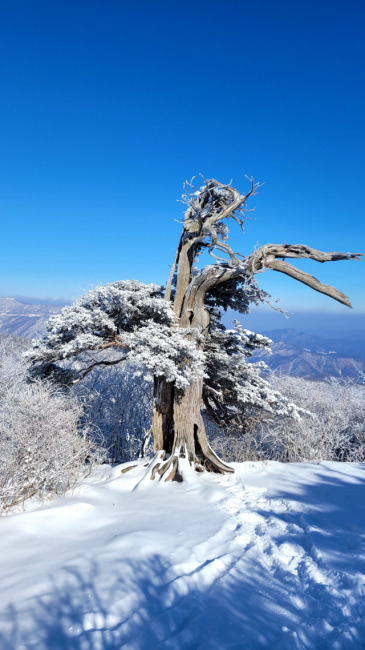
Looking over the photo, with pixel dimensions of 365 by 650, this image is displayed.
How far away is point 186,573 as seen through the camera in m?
3.26

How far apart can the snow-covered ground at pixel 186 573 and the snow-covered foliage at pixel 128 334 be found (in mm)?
2611

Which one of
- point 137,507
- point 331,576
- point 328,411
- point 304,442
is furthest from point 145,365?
point 328,411

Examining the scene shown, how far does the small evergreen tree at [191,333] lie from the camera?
7.16 metres

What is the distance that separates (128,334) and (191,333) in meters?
1.50

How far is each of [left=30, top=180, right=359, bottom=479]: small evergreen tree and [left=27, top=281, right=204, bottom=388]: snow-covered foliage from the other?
0.02 m

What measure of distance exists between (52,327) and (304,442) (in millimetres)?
9681

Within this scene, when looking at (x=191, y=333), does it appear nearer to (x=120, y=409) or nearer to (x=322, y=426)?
(x=322, y=426)

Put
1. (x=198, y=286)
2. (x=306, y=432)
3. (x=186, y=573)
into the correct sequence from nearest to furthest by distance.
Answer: (x=186, y=573) → (x=198, y=286) → (x=306, y=432)

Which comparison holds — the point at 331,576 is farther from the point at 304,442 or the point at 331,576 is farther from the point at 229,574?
the point at 304,442

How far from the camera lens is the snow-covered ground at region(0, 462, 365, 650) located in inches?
98.2

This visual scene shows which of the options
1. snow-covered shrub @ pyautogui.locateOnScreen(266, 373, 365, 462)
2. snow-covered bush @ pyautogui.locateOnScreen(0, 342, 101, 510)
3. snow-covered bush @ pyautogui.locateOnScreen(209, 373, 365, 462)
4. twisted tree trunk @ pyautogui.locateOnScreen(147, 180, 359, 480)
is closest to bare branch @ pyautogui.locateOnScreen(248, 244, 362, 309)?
twisted tree trunk @ pyautogui.locateOnScreen(147, 180, 359, 480)

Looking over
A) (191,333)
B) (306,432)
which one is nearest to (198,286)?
(191,333)

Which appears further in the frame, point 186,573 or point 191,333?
point 191,333

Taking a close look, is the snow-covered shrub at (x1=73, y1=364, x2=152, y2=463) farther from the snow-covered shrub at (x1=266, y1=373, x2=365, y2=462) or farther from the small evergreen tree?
the small evergreen tree
